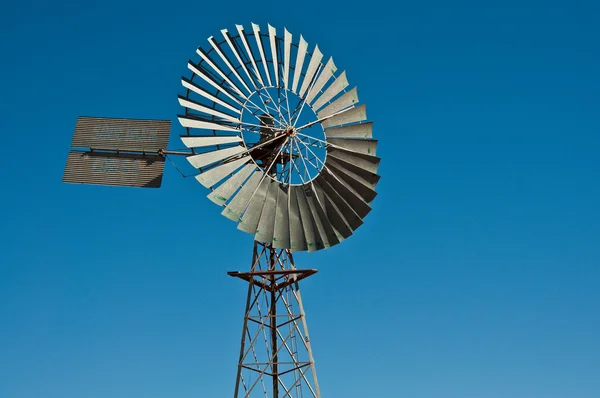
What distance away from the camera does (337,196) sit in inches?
1040

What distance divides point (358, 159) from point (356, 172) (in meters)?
0.59

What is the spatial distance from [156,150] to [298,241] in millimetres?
6140

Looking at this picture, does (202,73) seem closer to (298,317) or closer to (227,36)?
(227,36)

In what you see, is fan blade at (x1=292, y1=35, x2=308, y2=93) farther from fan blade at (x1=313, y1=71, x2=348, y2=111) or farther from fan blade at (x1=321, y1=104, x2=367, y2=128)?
fan blade at (x1=321, y1=104, x2=367, y2=128)

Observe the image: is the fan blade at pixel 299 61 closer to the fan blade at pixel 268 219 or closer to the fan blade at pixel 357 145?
the fan blade at pixel 357 145

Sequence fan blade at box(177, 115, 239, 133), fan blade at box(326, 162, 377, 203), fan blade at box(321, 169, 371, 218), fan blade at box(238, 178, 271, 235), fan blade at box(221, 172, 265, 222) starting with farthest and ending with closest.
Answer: fan blade at box(326, 162, 377, 203)
fan blade at box(321, 169, 371, 218)
fan blade at box(177, 115, 239, 133)
fan blade at box(238, 178, 271, 235)
fan blade at box(221, 172, 265, 222)

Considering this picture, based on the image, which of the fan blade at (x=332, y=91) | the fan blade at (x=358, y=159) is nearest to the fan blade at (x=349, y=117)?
the fan blade at (x=332, y=91)

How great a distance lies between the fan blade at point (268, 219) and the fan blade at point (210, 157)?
6.11 ft

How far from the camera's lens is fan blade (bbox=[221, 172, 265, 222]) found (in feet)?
78.2

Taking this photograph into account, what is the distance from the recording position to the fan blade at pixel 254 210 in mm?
23953

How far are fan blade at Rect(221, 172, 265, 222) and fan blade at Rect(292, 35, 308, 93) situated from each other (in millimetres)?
4496

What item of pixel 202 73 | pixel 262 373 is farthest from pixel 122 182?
pixel 262 373

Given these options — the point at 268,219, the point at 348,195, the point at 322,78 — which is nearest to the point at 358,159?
the point at 348,195

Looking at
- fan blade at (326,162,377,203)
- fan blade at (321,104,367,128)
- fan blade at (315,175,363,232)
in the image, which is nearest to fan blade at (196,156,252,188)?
fan blade at (315,175,363,232)
